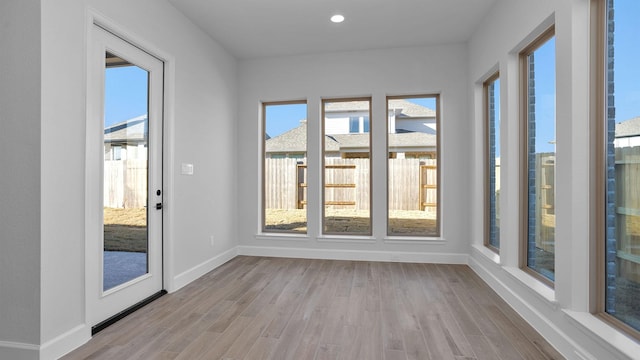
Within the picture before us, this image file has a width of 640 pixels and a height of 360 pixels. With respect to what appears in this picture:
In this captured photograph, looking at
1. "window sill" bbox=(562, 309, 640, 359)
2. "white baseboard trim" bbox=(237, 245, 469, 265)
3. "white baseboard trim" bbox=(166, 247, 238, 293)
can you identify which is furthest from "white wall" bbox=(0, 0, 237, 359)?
"window sill" bbox=(562, 309, 640, 359)

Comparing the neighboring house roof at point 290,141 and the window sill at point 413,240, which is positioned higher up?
the neighboring house roof at point 290,141

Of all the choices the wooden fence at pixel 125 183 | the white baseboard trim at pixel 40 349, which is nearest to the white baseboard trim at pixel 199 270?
the wooden fence at pixel 125 183

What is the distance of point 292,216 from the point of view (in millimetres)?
4992

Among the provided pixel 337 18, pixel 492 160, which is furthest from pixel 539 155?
pixel 337 18

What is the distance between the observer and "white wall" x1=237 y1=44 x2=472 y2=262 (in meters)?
4.42

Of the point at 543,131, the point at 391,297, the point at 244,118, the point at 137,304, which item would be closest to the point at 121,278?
the point at 137,304

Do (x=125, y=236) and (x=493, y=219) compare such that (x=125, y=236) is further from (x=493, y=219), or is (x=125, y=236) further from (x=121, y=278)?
(x=493, y=219)

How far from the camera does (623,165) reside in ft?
6.20

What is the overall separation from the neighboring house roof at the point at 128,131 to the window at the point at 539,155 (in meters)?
3.59

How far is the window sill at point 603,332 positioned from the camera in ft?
5.41

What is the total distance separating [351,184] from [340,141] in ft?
2.19

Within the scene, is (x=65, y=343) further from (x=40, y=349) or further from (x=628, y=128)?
(x=628, y=128)

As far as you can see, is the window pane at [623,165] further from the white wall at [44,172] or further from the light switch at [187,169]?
the light switch at [187,169]

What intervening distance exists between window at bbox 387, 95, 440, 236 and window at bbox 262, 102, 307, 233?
1.29 m
